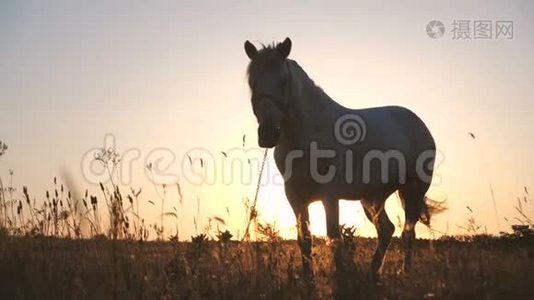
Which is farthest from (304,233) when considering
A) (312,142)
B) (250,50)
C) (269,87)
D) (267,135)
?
(250,50)

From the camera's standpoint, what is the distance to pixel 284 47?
6.02m

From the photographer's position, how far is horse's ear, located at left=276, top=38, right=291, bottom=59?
6.01 m

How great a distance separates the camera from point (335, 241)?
4.78m

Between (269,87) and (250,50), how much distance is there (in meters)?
0.75

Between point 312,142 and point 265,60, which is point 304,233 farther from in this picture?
point 265,60

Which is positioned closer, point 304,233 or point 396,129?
point 304,233

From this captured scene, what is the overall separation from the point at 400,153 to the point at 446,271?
3.26 m

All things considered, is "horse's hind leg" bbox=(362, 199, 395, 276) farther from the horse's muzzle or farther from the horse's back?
the horse's muzzle

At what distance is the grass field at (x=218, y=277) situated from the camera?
4.02 meters

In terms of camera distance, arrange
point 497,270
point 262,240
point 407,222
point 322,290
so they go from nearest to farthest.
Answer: point 322,290, point 497,270, point 262,240, point 407,222

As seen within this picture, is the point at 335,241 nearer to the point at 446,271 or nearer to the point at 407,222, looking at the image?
the point at 446,271

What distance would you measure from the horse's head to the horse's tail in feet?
13.0

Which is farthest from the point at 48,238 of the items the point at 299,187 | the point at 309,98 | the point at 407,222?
the point at 407,222

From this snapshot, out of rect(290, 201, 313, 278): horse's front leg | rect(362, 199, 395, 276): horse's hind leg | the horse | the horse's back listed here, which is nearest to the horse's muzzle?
the horse
